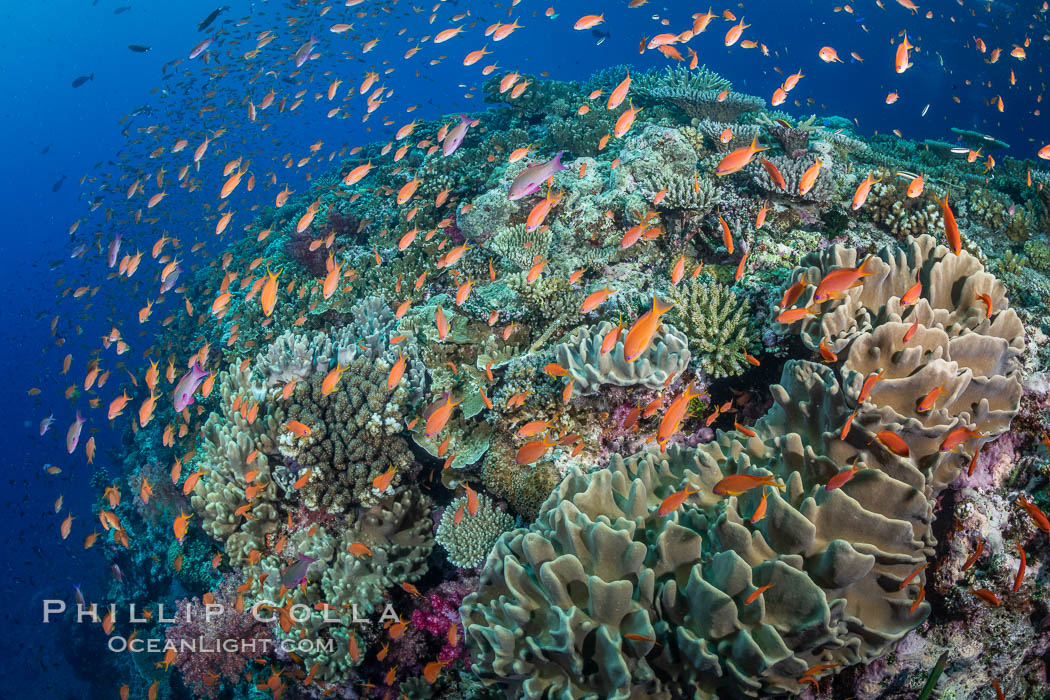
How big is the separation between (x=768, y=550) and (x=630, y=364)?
181 centimetres

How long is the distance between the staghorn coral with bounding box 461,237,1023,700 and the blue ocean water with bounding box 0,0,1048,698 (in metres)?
10.3

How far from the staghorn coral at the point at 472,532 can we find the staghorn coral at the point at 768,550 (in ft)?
4.50

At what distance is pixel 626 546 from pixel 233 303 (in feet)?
35.0

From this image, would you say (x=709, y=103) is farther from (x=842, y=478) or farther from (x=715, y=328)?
(x=842, y=478)

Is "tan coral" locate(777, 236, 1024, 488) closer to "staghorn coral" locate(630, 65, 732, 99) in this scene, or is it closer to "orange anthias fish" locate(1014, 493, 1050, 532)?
"orange anthias fish" locate(1014, 493, 1050, 532)

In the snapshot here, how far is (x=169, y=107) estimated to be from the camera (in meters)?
15.9

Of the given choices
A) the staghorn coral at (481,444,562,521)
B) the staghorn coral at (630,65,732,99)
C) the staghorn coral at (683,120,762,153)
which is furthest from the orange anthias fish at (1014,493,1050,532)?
the staghorn coral at (630,65,732,99)

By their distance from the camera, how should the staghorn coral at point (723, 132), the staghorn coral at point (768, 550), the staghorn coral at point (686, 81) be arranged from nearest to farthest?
the staghorn coral at point (768, 550) < the staghorn coral at point (723, 132) < the staghorn coral at point (686, 81)

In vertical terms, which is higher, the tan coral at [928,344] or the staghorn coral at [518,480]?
the tan coral at [928,344]

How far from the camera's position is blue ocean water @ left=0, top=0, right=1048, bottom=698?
623 inches

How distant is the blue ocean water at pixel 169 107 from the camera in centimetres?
1582

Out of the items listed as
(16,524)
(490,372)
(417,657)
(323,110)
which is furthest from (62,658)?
(323,110)

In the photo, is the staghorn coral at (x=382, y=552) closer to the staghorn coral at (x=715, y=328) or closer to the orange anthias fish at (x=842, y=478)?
the staghorn coral at (x=715, y=328)

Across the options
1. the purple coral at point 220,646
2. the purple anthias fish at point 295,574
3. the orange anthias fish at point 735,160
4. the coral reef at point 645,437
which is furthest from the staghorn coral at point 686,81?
the purple coral at point 220,646
